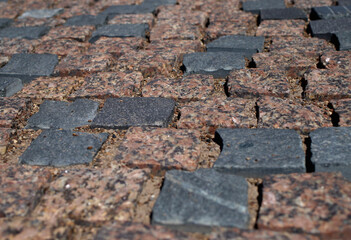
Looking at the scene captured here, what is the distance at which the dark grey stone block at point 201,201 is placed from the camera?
168cm

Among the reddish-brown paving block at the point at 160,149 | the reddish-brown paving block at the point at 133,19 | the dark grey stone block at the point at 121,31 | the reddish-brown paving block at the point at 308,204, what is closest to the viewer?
the reddish-brown paving block at the point at 308,204

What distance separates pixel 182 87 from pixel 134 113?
408mm

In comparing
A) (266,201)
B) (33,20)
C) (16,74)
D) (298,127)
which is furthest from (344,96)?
(33,20)

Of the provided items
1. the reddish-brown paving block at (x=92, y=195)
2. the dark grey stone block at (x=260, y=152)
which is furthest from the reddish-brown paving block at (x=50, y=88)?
the dark grey stone block at (x=260, y=152)

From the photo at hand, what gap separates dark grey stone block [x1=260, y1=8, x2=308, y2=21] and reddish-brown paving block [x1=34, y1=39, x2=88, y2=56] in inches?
64.3

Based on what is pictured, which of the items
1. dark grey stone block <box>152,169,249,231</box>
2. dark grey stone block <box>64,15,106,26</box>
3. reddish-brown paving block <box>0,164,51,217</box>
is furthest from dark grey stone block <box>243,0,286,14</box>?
reddish-brown paving block <box>0,164,51,217</box>

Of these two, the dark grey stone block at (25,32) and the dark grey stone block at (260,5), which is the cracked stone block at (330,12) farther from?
the dark grey stone block at (25,32)

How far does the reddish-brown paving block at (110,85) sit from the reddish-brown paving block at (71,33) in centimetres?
89

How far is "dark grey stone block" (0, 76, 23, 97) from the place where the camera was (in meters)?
2.86

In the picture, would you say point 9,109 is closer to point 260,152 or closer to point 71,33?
point 71,33

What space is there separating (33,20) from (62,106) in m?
2.01

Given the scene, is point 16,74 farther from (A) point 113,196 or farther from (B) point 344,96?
(B) point 344,96

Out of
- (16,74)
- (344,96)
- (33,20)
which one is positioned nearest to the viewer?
(344,96)

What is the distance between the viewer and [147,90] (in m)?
2.76
